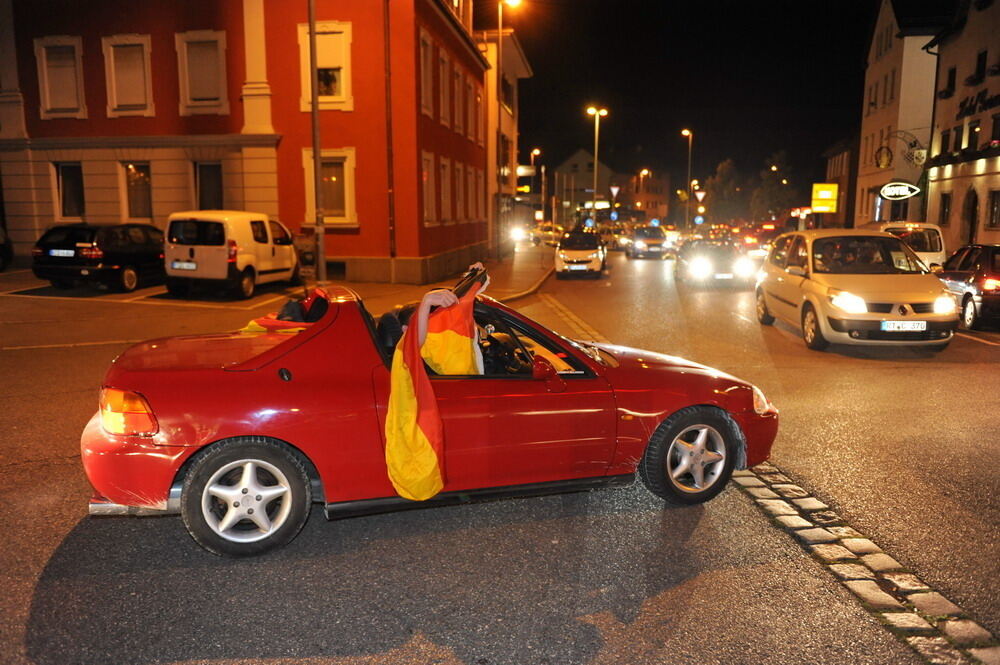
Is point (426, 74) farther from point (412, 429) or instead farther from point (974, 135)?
point (974, 135)

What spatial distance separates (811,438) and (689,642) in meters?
4.02

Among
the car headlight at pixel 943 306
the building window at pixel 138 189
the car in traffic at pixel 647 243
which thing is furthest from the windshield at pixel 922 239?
the car in traffic at pixel 647 243

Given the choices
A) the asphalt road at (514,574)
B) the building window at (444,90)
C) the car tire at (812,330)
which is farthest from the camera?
the building window at (444,90)

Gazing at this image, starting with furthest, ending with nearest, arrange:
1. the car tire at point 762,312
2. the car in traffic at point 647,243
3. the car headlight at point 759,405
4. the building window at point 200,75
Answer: the car in traffic at point 647,243 → the building window at point 200,75 → the car tire at point 762,312 → the car headlight at point 759,405

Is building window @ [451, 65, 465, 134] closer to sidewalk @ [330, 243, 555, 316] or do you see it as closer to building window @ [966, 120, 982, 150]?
sidewalk @ [330, 243, 555, 316]

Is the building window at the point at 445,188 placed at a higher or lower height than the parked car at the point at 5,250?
higher

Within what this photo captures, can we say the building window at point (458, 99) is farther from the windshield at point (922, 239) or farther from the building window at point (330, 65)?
the windshield at point (922, 239)

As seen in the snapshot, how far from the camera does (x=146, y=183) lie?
2433cm

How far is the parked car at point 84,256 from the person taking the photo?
17.9 metres

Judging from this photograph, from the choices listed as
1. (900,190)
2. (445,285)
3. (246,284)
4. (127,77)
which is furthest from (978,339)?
(127,77)

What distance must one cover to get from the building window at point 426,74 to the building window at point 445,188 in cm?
220

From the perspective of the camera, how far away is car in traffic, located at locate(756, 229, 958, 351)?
11.4m

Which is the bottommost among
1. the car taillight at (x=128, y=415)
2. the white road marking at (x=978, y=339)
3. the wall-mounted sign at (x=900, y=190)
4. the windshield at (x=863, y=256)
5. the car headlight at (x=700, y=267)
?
the white road marking at (x=978, y=339)

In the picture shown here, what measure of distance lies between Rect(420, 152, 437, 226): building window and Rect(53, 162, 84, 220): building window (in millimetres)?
10482
